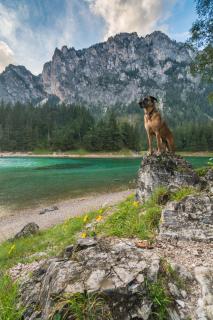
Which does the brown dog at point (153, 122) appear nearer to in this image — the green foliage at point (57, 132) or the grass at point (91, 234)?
the grass at point (91, 234)

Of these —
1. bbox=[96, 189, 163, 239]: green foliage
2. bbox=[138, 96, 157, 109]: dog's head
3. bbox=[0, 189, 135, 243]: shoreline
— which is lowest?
bbox=[0, 189, 135, 243]: shoreline

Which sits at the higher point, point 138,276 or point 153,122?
point 153,122

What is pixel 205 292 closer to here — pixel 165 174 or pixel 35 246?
pixel 165 174

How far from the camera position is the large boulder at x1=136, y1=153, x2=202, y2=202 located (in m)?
8.00

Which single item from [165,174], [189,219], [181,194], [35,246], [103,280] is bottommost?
[35,246]

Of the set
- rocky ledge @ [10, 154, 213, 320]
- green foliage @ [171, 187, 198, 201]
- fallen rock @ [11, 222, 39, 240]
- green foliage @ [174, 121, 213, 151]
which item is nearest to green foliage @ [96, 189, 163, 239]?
rocky ledge @ [10, 154, 213, 320]

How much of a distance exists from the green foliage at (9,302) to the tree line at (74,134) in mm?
90709

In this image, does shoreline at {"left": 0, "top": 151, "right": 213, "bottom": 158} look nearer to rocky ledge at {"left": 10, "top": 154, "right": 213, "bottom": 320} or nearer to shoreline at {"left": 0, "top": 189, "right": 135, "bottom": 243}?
shoreline at {"left": 0, "top": 189, "right": 135, "bottom": 243}

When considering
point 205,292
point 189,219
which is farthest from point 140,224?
point 205,292

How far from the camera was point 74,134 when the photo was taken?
10456 centimetres

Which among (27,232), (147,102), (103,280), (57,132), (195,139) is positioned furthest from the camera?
(195,139)

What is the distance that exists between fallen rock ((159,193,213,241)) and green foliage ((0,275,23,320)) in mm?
3243

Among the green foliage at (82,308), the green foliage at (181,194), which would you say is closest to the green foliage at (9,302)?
Answer: the green foliage at (82,308)

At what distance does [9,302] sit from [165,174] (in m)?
5.99
